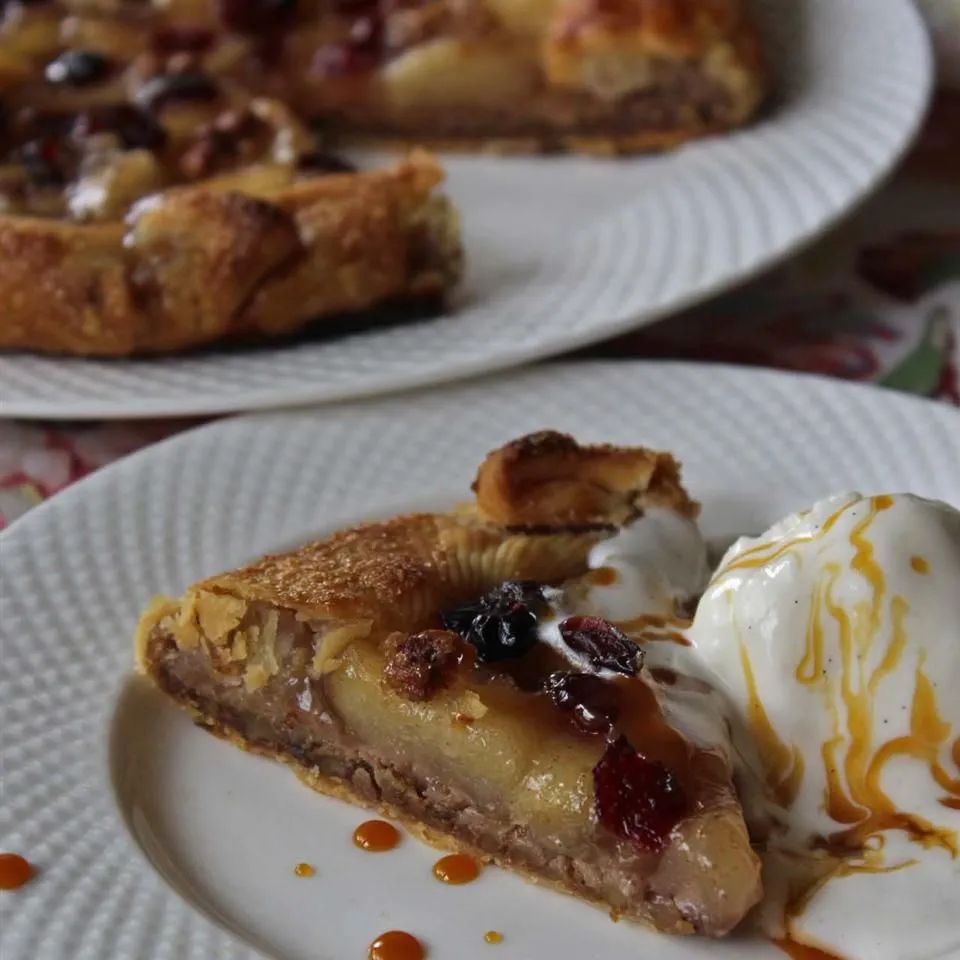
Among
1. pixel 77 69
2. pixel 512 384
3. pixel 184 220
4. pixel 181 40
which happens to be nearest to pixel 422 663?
pixel 512 384

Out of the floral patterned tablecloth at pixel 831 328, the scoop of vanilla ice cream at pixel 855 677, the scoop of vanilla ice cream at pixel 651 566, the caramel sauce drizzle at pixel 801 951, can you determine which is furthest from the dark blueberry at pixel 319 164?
the caramel sauce drizzle at pixel 801 951

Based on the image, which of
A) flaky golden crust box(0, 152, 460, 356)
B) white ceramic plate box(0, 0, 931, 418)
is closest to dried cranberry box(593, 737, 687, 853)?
white ceramic plate box(0, 0, 931, 418)

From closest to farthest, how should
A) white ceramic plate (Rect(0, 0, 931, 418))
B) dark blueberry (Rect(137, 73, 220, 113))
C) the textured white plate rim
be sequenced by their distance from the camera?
1. the textured white plate rim
2. white ceramic plate (Rect(0, 0, 931, 418))
3. dark blueberry (Rect(137, 73, 220, 113))

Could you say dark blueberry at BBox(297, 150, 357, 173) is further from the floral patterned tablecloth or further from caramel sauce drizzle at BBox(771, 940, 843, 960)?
caramel sauce drizzle at BBox(771, 940, 843, 960)

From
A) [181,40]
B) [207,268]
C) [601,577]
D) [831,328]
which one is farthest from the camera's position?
[181,40]

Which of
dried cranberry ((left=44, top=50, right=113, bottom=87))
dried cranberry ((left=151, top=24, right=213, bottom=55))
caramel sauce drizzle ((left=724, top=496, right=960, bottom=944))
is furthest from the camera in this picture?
dried cranberry ((left=151, top=24, right=213, bottom=55))

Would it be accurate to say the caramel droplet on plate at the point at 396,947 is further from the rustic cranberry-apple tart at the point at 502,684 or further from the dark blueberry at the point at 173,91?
the dark blueberry at the point at 173,91

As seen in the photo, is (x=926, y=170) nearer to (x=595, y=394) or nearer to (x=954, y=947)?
(x=595, y=394)

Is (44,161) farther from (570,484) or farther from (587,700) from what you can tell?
(587,700)
